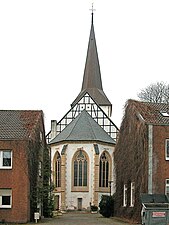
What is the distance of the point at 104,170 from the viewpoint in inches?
2677

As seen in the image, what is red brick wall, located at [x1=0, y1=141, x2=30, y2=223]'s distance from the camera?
114ft

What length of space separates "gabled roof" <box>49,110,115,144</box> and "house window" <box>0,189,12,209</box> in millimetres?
32127

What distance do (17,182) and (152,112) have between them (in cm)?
1050

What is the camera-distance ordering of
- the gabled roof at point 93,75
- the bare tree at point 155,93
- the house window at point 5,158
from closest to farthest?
the house window at point 5,158 < the bare tree at point 155,93 < the gabled roof at point 93,75

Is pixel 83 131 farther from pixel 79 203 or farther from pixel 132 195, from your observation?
pixel 132 195

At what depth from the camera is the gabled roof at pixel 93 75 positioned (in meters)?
84.2

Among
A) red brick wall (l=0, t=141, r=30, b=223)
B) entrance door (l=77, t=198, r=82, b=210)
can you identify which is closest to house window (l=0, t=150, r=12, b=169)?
red brick wall (l=0, t=141, r=30, b=223)

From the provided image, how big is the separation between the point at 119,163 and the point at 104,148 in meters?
27.0

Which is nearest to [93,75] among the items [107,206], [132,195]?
[107,206]

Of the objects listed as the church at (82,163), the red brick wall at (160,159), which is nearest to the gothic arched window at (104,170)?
the church at (82,163)

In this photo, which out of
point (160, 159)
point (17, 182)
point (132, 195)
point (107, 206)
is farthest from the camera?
point (107, 206)

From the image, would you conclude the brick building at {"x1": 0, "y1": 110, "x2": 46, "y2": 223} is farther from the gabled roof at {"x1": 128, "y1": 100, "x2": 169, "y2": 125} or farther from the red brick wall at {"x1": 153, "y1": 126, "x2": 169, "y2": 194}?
the red brick wall at {"x1": 153, "y1": 126, "x2": 169, "y2": 194}

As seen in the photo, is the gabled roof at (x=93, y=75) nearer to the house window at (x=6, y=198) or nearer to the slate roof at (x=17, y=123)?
the slate roof at (x=17, y=123)

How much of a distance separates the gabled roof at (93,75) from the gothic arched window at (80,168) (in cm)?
1802
